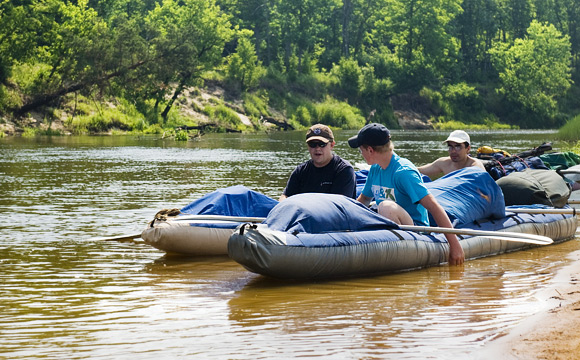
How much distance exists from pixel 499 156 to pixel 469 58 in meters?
68.3

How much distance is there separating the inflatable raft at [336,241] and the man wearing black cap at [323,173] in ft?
2.73

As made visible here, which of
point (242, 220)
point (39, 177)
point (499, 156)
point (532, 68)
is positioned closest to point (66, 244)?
point (242, 220)

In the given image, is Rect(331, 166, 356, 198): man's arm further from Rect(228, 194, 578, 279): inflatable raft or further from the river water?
the river water

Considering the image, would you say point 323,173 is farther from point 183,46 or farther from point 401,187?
point 183,46

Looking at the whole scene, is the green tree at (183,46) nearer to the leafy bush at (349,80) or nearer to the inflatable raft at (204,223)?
the leafy bush at (349,80)

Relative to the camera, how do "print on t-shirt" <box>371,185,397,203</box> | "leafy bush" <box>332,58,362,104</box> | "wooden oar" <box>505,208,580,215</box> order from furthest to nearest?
1. "leafy bush" <box>332,58,362,104</box>
2. "wooden oar" <box>505,208,580,215</box>
3. "print on t-shirt" <box>371,185,397,203</box>

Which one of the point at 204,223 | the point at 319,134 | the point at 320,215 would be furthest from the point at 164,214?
the point at 320,215

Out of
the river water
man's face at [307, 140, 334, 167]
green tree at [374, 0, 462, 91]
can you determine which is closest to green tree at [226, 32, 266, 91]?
green tree at [374, 0, 462, 91]

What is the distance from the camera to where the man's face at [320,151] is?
25.1 ft

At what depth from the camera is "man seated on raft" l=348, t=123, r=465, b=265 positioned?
6844 millimetres

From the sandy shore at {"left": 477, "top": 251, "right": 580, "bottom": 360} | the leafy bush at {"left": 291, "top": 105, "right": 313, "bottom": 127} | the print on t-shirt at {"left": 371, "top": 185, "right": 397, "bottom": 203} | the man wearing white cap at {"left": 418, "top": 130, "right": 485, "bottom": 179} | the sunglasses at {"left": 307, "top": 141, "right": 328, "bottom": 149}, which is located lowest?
the sandy shore at {"left": 477, "top": 251, "right": 580, "bottom": 360}

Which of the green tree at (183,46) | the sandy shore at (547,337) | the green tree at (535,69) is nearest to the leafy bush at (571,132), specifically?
the sandy shore at (547,337)

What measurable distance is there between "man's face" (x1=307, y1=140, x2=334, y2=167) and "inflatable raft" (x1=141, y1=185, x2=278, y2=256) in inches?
31.7

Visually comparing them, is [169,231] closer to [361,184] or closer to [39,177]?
[361,184]
